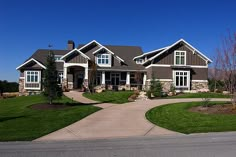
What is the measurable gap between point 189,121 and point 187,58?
78.7ft

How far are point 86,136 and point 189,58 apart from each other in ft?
93.4

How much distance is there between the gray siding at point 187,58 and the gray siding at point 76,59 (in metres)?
9.35

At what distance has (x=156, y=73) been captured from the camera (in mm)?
36062

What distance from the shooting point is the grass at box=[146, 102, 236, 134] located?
12219 mm

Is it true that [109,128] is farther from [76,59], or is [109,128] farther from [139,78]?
[139,78]

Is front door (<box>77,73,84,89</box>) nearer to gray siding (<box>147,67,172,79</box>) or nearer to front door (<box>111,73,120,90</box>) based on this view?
front door (<box>111,73,120,90</box>)

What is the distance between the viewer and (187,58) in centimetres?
3703

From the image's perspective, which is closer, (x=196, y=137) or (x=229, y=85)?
(x=196, y=137)

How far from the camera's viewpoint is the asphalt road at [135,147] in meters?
7.70

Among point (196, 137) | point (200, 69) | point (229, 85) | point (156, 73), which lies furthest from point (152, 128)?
point (200, 69)

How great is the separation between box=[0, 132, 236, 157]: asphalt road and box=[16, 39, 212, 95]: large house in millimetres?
24339

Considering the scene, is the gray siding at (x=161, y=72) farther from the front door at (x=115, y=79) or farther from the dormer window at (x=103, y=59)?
the dormer window at (x=103, y=59)

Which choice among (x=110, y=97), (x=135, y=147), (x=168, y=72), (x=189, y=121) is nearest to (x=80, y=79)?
(x=168, y=72)

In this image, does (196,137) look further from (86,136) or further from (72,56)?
(72,56)
